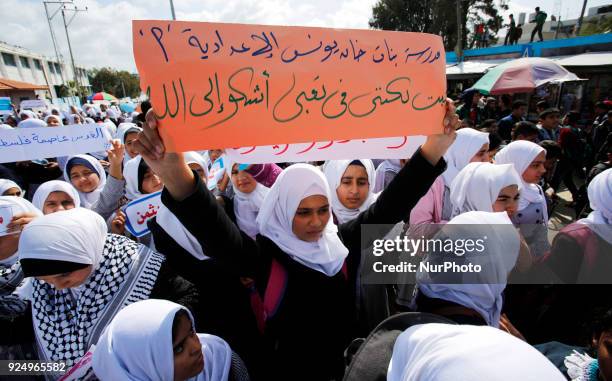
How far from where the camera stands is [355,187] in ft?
7.78

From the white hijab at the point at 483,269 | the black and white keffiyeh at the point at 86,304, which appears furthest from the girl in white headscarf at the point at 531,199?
the black and white keffiyeh at the point at 86,304

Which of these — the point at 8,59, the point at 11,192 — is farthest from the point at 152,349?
the point at 8,59

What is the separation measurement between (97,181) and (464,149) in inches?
140

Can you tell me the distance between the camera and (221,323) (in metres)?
1.80

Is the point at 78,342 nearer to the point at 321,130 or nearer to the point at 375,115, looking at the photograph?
the point at 321,130

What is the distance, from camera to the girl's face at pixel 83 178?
295 centimetres

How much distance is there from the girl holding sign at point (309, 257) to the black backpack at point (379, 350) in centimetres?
42

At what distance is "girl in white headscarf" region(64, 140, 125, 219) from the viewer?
265 cm

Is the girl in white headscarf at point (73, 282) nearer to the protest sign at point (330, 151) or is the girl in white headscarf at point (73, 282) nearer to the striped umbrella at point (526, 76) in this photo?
the protest sign at point (330, 151)

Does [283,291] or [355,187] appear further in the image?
[355,187]

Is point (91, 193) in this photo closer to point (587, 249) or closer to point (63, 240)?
point (63, 240)

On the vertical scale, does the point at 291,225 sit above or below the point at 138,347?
above

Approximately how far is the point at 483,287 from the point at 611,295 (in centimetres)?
86

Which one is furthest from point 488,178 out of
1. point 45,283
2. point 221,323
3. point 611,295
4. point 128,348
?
point 45,283
